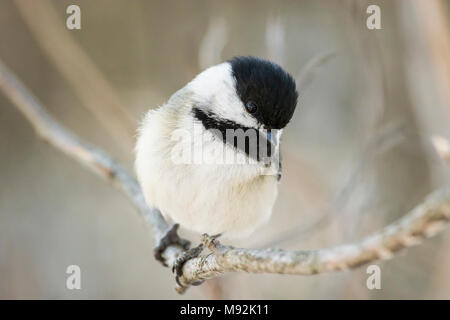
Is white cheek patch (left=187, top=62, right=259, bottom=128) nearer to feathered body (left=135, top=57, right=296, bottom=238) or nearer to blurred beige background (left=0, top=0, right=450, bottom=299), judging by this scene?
feathered body (left=135, top=57, right=296, bottom=238)

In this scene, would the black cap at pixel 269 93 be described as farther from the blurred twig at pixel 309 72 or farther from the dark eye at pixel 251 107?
the blurred twig at pixel 309 72

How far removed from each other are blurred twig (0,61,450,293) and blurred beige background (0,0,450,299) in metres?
0.30

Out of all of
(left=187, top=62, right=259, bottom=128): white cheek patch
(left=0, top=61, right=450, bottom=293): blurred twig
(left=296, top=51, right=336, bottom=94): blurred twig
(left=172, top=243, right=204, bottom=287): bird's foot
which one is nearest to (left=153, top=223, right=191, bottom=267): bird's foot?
(left=0, top=61, right=450, bottom=293): blurred twig

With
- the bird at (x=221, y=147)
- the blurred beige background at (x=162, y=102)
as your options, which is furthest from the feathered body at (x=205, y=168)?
the blurred beige background at (x=162, y=102)

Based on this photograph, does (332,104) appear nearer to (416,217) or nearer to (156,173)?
(156,173)

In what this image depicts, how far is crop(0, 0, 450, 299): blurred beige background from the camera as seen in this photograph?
7.19 feet

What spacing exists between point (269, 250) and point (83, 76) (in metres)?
1.63

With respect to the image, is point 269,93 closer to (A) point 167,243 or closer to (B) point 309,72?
(B) point 309,72

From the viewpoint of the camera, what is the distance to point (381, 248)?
0.67 metres

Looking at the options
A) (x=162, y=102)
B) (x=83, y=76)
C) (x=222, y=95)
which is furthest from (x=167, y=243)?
(x=162, y=102)

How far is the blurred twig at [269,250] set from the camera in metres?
0.63

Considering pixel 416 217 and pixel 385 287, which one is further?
pixel 385 287
